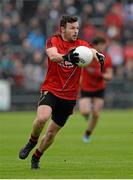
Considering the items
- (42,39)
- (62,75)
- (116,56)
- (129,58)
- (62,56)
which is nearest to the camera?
(62,56)

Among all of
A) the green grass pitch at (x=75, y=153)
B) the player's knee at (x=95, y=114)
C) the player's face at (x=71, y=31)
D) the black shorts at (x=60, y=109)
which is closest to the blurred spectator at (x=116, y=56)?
the green grass pitch at (x=75, y=153)

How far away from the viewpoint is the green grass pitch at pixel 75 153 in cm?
1116

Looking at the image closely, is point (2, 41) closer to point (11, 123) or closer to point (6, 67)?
point (6, 67)

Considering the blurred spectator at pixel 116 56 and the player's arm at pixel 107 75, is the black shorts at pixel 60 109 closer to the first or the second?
the player's arm at pixel 107 75

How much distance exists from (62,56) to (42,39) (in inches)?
824

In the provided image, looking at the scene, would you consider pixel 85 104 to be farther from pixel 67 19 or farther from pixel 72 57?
pixel 72 57

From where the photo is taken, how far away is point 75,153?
14977 mm

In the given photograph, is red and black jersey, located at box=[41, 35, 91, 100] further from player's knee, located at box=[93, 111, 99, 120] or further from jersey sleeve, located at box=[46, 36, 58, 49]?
player's knee, located at box=[93, 111, 99, 120]

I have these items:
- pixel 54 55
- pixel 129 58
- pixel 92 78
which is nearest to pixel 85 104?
pixel 92 78

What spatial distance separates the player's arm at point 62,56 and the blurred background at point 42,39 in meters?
18.4

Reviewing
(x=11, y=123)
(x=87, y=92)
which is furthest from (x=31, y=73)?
(x=87, y=92)

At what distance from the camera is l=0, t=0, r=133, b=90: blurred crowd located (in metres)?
30.4

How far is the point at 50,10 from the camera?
32.7 metres

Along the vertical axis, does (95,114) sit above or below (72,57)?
below
